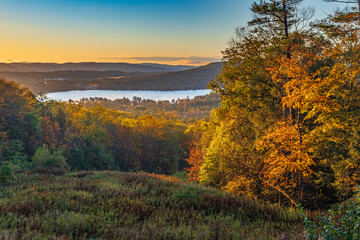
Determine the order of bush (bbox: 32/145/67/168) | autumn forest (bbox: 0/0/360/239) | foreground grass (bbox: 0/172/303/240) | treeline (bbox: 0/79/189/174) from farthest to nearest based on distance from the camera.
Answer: treeline (bbox: 0/79/189/174) < bush (bbox: 32/145/67/168) < autumn forest (bbox: 0/0/360/239) < foreground grass (bbox: 0/172/303/240)

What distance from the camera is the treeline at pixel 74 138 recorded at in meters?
24.9

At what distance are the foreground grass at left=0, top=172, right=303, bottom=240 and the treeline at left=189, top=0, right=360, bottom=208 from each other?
13.3 ft

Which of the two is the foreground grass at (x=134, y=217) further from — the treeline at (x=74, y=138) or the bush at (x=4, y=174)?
the treeline at (x=74, y=138)

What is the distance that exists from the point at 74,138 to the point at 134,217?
3251cm

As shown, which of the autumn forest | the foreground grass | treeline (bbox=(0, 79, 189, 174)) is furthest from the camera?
treeline (bbox=(0, 79, 189, 174))

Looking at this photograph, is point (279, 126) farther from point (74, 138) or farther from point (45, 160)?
point (74, 138)

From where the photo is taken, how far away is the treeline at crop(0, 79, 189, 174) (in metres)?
A: 24.9

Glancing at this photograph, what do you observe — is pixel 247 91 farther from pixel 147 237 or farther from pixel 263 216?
pixel 147 237

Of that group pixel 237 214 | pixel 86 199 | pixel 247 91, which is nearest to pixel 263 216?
pixel 237 214

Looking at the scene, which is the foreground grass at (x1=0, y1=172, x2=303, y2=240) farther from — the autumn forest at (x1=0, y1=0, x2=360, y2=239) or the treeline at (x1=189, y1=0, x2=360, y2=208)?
the treeline at (x1=189, y1=0, x2=360, y2=208)

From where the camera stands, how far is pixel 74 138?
1460 inches

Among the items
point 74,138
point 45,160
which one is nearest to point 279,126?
point 45,160


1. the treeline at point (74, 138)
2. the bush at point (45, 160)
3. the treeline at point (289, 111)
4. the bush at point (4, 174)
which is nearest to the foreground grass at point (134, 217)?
the bush at point (4, 174)

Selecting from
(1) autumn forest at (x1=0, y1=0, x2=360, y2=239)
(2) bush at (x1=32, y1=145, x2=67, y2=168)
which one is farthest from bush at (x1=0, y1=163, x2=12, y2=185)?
(2) bush at (x1=32, y1=145, x2=67, y2=168)
